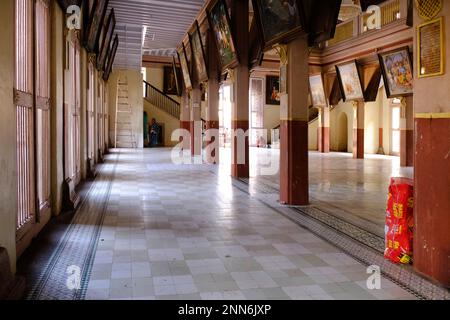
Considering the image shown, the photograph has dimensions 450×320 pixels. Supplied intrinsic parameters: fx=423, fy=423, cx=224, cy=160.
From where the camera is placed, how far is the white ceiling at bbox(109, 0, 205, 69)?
432 inches

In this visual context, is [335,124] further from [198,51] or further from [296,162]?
[296,162]

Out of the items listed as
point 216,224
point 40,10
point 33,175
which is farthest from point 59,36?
point 216,224

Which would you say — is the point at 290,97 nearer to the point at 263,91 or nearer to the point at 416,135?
the point at 416,135

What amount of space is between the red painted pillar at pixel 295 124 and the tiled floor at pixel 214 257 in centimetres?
62

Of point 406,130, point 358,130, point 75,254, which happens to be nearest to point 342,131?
point 358,130

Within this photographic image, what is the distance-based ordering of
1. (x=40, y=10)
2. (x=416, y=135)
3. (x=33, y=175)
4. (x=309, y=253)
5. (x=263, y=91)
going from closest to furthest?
(x=416, y=135) < (x=309, y=253) < (x=33, y=175) < (x=40, y=10) < (x=263, y=91)

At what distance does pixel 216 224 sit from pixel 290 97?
2.51 m

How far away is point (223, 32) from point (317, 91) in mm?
11277

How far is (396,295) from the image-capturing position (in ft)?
10.6

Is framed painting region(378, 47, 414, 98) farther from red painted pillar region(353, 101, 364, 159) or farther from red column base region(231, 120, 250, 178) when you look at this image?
red column base region(231, 120, 250, 178)

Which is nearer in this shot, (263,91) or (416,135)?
(416,135)

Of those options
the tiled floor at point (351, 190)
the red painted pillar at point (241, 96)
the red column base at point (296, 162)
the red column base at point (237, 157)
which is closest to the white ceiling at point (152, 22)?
the red painted pillar at point (241, 96)

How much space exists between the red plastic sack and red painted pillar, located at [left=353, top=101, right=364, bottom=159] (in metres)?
14.3

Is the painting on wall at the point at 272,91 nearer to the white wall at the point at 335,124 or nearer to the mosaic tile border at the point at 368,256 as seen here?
the white wall at the point at 335,124
